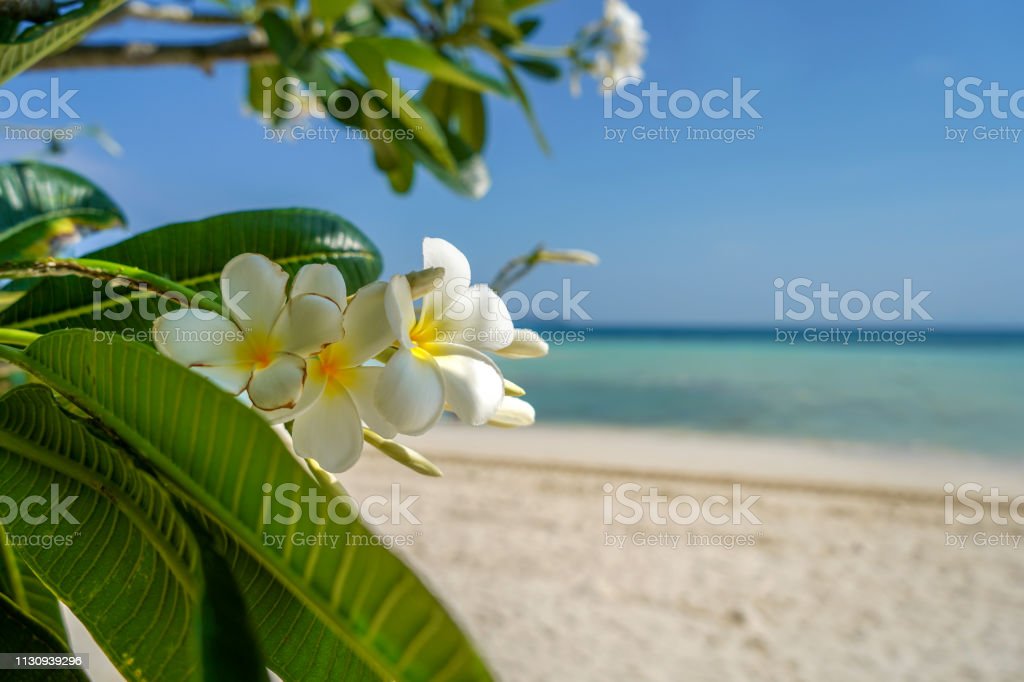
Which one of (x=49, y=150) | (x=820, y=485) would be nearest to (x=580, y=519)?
(x=820, y=485)

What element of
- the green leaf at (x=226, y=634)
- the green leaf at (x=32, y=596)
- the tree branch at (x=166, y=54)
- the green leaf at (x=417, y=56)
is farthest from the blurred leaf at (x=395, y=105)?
the green leaf at (x=226, y=634)

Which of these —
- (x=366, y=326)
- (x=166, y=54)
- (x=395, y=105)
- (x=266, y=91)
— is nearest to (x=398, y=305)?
(x=366, y=326)

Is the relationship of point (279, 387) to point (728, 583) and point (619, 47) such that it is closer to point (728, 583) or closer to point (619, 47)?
point (619, 47)

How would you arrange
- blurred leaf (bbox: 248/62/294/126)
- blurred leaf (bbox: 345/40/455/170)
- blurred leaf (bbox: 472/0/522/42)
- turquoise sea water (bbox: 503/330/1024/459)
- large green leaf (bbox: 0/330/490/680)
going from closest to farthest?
large green leaf (bbox: 0/330/490/680)
blurred leaf (bbox: 345/40/455/170)
blurred leaf (bbox: 472/0/522/42)
blurred leaf (bbox: 248/62/294/126)
turquoise sea water (bbox: 503/330/1024/459)

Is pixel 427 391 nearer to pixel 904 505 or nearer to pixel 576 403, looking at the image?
pixel 904 505

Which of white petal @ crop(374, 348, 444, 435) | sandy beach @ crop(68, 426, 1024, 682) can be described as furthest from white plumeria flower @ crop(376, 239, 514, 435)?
sandy beach @ crop(68, 426, 1024, 682)

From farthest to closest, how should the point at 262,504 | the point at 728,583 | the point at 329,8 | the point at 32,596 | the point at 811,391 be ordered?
the point at 811,391 < the point at 728,583 < the point at 329,8 < the point at 32,596 < the point at 262,504

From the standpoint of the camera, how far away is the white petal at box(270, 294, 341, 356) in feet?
0.86

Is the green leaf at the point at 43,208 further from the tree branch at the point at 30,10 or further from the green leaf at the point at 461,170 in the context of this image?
the green leaf at the point at 461,170

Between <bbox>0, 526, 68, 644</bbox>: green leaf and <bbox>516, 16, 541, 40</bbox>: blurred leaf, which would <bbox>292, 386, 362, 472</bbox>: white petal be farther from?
<bbox>516, 16, 541, 40</bbox>: blurred leaf

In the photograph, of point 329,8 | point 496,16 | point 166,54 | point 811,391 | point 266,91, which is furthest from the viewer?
point 811,391

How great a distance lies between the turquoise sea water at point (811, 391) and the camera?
24.6 ft

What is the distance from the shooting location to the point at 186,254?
0.40 metres

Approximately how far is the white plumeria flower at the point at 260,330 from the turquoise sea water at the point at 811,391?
124 inches
